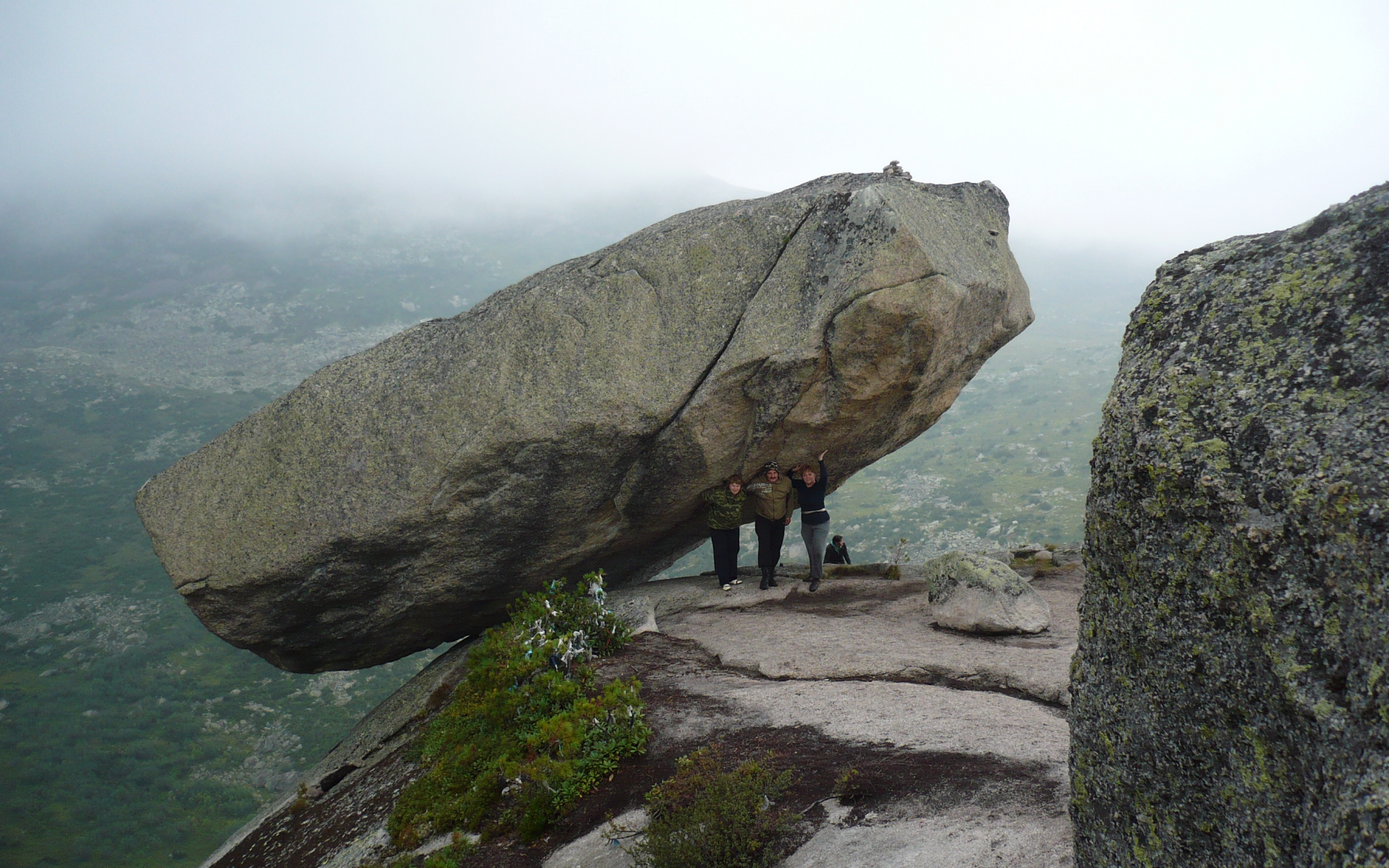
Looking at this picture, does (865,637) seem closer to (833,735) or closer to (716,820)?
(833,735)

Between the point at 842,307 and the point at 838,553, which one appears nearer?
the point at 842,307

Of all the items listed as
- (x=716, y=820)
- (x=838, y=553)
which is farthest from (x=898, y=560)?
(x=716, y=820)

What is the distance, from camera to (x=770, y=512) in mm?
17016

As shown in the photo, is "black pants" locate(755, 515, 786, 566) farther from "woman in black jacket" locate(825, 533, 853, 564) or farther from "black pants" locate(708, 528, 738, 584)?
"woman in black jacket" locate(825, 533, 853, 564)

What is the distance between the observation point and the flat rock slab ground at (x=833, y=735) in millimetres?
6465

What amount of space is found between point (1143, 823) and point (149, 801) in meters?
132

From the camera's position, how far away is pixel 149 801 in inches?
3927

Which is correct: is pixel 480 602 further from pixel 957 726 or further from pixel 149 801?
pixel 149 801

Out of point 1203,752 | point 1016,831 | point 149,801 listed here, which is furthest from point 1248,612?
point 149,801

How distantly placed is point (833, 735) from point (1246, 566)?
6110 millimetres

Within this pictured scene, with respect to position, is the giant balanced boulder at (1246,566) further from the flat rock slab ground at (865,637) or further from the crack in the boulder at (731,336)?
the crack in the boulder at (731,336)

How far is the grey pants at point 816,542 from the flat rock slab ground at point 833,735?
0.65 meters

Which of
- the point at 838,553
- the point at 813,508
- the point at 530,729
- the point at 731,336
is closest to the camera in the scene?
the point at 530,729

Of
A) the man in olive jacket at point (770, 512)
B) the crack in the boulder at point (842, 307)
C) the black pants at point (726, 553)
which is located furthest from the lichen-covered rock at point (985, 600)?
the black pants at point (726, 553)
